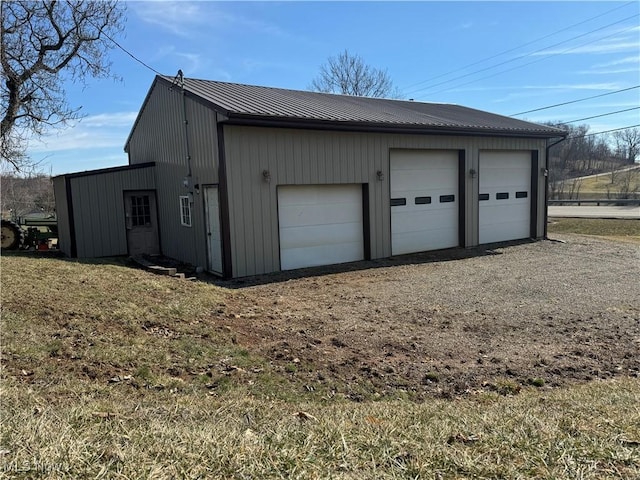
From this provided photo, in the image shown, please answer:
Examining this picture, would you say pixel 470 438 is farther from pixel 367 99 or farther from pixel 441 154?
pixel 367 99

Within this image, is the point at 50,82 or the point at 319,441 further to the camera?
the point at 50,82

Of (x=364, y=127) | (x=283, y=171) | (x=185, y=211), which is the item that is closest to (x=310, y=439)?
(x=283, y=171)

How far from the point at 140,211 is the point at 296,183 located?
18.5 ft

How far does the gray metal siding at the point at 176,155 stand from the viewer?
10102 millimetres

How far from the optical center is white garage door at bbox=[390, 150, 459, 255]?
485 inches

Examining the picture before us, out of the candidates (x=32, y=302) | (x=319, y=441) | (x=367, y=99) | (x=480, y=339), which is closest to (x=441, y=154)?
(x=367, y=99)

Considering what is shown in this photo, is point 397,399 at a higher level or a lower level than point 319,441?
lower

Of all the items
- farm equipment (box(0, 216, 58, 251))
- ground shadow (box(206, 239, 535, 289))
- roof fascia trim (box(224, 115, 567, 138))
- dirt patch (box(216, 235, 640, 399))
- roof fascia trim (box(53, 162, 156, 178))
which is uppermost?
roof fascia trim (box(224, 115, 567, 138))

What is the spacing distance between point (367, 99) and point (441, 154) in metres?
4.04

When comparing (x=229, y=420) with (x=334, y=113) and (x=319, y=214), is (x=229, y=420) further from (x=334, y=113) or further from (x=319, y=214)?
(x=334, y=113)

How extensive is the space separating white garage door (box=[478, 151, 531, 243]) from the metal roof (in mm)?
904

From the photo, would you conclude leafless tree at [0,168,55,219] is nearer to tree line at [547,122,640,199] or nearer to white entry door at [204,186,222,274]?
white entry door at [204,186,222,274]

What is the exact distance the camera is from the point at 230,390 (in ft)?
13.1

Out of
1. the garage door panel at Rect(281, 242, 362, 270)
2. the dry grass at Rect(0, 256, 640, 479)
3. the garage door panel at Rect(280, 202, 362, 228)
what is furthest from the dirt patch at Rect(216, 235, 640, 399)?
the garage door panel at Rect(280, 202, 362, 228)
